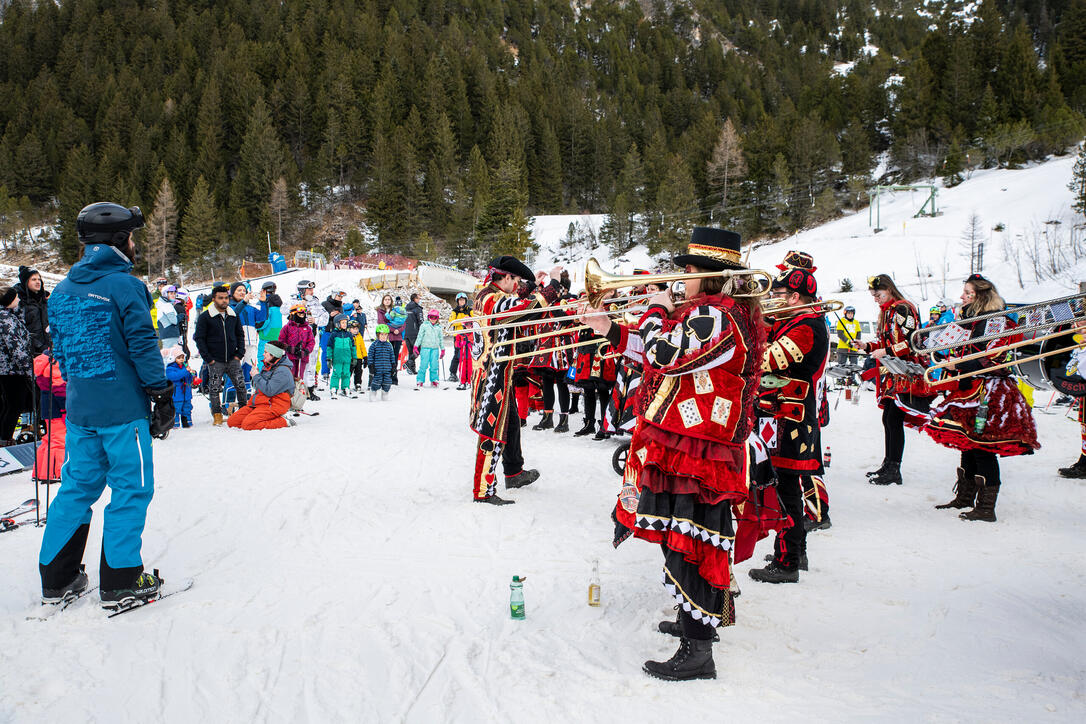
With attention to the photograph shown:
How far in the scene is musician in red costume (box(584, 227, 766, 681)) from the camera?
2.98m

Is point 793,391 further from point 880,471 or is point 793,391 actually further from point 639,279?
point 880,471

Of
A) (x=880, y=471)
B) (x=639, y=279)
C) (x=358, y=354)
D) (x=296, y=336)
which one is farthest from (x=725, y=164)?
(x=639, y=279)

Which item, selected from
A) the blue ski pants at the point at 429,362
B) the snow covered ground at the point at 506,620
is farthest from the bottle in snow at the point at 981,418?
the blue ski pants at the point at 429,362

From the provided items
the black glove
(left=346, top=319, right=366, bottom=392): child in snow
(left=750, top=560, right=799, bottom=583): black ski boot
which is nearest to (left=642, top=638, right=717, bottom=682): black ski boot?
(left=750, top=560, right=799, bottom=583): black ski boot

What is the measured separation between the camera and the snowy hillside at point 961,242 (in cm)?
2592

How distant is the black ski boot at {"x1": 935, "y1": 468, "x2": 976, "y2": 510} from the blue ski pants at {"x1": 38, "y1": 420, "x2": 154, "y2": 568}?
20.8ft

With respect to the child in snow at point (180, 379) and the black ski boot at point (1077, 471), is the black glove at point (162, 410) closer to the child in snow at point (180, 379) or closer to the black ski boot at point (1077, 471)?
the child in snow at point (180, 379)

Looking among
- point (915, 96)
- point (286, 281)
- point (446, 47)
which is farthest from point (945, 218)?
point (446, 47)

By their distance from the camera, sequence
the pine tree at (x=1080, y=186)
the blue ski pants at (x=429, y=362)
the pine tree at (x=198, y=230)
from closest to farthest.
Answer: the blue ski pants at (x=429, y=362)
the pine tree at (x=1080, y=186)
the pine tree at (x=198, y=230)

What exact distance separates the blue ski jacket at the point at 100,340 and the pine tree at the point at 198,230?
2465 inches

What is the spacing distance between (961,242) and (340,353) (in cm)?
3040

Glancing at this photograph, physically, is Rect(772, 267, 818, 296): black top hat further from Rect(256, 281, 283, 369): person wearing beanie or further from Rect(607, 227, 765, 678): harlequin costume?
Rect(256, 281, 283, 369): person wearing beanie

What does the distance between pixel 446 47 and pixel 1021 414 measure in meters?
97.8

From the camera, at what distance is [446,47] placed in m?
91.4
